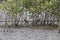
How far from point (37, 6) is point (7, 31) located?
1.96 m

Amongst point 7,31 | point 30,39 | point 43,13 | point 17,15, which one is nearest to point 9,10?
point 17,15

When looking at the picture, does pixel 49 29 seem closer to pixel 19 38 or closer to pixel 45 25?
pixel 45 25

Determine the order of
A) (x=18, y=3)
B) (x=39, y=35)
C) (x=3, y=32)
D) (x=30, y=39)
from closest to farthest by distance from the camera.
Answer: (x=30, y=39), (x=39, y=35), (x=3, y=32), (x=18, y=3)

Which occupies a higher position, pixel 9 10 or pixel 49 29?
pixel 9 10

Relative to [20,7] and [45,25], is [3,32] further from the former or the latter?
[45,25]

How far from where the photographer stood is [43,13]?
10.4m

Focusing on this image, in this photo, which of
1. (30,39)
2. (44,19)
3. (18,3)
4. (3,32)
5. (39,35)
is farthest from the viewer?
(44,19)

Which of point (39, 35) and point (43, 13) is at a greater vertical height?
point (43, 13)

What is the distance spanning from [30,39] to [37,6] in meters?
2.50

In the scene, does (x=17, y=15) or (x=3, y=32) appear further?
(x=17, y=15)

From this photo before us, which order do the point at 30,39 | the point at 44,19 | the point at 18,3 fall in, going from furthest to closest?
the point at 44,19
the point at 18,3
the point at 30,39

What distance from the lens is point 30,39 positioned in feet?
25.6

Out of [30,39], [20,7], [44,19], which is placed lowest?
[30,39]

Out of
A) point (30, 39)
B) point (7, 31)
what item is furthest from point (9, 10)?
point (30, 39)
